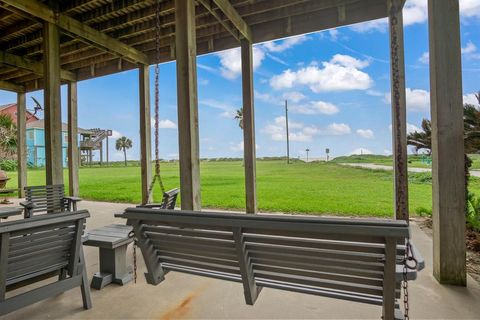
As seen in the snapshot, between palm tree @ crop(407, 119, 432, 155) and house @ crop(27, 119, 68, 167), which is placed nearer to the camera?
palm tree @ crop(407, 119, 432, 155)

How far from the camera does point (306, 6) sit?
4402mm

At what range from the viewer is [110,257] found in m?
2.45

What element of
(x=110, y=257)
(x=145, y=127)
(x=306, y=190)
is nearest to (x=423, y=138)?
(x=306, y=190)

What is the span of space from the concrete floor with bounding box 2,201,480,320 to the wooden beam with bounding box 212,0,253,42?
3.77 meters

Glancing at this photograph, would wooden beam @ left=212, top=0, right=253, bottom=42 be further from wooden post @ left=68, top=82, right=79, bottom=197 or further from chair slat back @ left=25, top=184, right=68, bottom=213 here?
wooden post @ left=68, top=82, right=79, bottom=197

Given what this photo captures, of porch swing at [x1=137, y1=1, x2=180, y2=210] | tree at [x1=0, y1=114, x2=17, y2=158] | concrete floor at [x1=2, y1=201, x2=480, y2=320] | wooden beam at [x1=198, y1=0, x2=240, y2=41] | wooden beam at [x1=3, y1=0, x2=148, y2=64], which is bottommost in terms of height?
concrete floor at [x1=2, y1=201, x2=480, y2=320]

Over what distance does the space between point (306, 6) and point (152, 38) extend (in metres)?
3.10

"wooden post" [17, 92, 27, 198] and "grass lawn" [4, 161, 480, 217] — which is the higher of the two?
"wooden post" [17, 92, 27, 198]

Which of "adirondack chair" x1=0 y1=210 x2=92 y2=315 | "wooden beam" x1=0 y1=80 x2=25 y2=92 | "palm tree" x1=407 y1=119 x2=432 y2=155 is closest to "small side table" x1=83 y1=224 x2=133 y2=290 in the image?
"adirondack chair" x1=0 y1=210 x2=92 y2=315

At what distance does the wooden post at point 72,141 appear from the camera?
23.3 feet

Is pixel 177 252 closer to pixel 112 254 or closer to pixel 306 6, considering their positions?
pixel 112 254

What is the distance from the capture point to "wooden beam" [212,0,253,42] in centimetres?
399

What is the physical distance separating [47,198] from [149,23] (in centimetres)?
358

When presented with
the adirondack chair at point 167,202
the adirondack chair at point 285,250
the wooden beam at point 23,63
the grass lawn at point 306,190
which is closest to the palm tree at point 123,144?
the grass lawn at point 306,190
